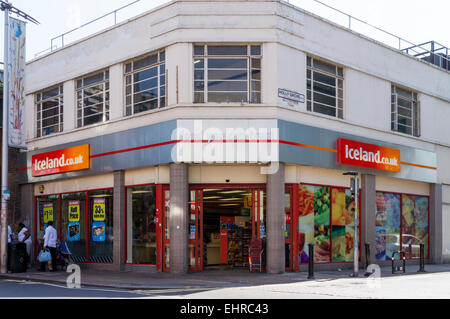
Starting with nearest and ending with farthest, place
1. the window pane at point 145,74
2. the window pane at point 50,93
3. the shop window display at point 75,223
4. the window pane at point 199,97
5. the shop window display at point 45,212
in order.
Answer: the window pane at point 199,97
the window pane at point 145,74
the shop window display at point 75,223
the shop window display at point 45,212
the window pane at point 50,93

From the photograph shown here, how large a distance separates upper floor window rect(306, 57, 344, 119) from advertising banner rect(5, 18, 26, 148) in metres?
10.2

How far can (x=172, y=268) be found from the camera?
61.7 ft

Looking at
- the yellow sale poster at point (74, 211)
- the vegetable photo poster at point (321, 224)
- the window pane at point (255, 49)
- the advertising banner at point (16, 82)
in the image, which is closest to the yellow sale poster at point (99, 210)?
the yellow sale poster at point (74, 211)

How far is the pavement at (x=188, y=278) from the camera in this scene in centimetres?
1573

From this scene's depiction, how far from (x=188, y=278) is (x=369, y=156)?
8.68m

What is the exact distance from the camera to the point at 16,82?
21453mm

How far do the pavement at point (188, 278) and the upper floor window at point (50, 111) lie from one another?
7.01m

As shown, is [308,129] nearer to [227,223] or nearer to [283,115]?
[283,115]

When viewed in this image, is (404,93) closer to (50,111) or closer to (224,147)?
(224,147)

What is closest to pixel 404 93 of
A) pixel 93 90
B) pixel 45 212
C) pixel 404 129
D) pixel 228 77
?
pixel 404 129

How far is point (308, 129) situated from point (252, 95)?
87.4 inches

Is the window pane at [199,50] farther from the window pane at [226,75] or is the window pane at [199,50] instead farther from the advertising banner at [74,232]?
the advertising banner at [74,232]

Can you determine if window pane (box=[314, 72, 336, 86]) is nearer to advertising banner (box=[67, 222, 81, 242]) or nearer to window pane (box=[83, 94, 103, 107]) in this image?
window pane (box=[83, 94, 103, 107])
